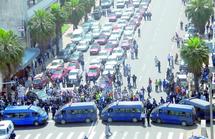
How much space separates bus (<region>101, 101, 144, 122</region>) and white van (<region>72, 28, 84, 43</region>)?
3898cm

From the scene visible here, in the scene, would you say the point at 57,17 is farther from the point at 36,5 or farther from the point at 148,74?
the point at 148,74

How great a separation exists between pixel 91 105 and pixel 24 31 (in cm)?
2902

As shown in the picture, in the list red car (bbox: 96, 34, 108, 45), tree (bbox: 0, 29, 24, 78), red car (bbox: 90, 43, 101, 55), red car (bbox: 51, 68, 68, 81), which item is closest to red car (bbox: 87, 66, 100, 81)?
red car (bbox: 51, 68, 68, 81)

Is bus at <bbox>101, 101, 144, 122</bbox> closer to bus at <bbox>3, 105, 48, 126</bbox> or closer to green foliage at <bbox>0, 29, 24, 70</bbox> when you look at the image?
bus at <bbox>3, 105, 48, 126</bbox>

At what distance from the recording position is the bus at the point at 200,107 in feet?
191

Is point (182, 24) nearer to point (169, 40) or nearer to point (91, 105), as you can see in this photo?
point (169, 40)

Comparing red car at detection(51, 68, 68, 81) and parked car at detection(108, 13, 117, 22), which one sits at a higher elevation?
parked car at detection(108, 13, 117, 22)

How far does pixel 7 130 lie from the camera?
5434 cm

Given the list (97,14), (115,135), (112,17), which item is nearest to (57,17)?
(112,17)

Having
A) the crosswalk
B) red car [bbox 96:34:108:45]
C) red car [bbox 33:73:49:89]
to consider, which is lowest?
the crosswalk

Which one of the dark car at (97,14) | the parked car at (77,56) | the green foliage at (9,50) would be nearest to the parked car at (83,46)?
the parked car at (77,56)

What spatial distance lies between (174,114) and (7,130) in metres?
14.5

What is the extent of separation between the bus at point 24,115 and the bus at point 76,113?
4.98 feet

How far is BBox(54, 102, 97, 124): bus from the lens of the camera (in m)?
59.0
